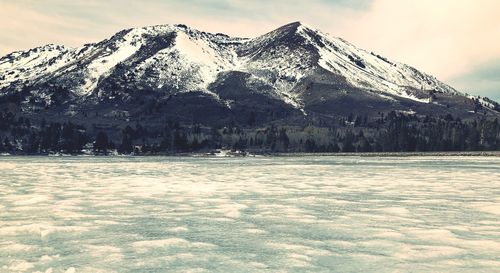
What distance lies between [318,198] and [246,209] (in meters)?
9.23

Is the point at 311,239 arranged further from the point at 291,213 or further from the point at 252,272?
the point at 291,213

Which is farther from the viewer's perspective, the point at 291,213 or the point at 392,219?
the point at 291,213

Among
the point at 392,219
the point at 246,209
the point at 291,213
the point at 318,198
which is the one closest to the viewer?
the point at 392,219

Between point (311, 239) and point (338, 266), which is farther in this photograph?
point (311, 239)

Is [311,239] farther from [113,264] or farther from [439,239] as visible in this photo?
[113,264]

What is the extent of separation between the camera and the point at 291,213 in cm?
3180

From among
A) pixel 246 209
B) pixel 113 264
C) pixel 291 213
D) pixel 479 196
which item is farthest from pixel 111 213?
pixel 479 196

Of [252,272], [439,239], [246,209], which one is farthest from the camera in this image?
[246,209]

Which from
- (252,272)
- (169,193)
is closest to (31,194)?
(169,193)

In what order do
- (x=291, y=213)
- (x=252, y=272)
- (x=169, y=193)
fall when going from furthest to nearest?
(x=169, y=193) < (x=291, y=213) < (x=252, y=272)

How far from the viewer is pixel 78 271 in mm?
17484

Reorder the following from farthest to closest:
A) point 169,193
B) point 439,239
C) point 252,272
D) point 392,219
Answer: point 169,193, point 392,219, point 439,239, point 252,272

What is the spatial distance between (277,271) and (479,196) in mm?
30389

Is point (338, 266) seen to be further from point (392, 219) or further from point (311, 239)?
point (392, 219)
